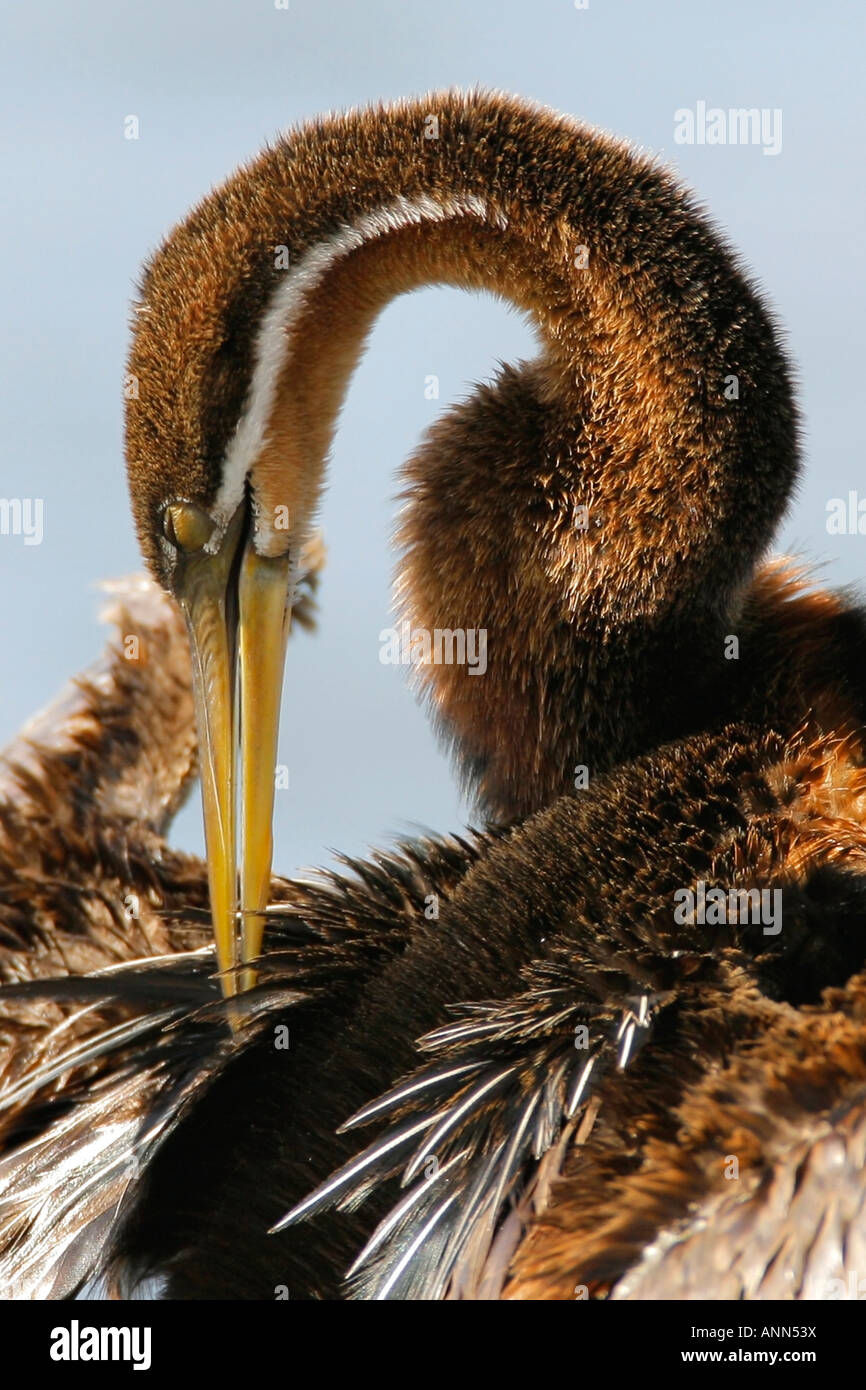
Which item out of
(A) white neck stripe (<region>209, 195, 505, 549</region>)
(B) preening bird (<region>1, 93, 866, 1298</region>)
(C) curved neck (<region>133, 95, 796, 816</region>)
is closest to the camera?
(B) preening bird (<region>1, 93, 866, 1298</region>)

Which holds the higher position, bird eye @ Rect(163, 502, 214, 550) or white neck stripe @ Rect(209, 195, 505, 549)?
white neck stripe @ Rect(209, 195, 505, 549)

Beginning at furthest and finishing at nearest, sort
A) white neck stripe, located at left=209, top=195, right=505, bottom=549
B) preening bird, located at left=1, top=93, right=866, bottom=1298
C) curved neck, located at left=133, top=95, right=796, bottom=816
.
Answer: white neck stripe, located at left=209, top=195, right=505, bottom=549 → curved neck, located at left=133, top=95, right=796, bottom=816 → preening bird, located at left=1, top=93, right=866, bottom=1298

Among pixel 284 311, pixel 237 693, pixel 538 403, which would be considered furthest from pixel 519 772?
pixel 284 311

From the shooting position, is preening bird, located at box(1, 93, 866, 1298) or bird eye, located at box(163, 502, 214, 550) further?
bird eye, located at box(163, 502, 214, 550)

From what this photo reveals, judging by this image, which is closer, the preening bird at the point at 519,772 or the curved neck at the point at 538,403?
the preening bird at the point at 519,772
